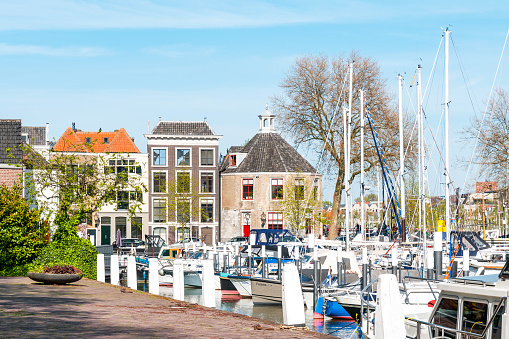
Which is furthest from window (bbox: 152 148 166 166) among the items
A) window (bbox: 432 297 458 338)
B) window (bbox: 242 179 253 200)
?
window (bbox: 432 297 458 338)

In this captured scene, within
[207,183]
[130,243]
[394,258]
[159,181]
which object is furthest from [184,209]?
[394,258]

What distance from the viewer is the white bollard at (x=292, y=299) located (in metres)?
13.4

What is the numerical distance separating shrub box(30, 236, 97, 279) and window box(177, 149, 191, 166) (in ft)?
150

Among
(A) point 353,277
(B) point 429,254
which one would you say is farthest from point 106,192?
(B) point 429,254

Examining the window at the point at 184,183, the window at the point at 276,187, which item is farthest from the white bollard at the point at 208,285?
the window at the point at 276,187

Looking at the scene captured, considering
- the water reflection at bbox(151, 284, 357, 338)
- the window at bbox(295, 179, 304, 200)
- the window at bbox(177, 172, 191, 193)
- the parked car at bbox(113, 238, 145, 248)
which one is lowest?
the water reflection at bbox(151, 284, 357, 338)

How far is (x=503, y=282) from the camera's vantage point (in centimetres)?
1069

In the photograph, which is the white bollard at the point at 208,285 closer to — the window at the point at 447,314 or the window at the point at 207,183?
the window at the point at 447,314

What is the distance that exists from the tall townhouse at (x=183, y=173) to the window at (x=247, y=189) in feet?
9.62

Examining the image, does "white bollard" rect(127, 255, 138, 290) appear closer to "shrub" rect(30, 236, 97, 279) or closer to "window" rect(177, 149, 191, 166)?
"shrub" rect(30, 236, 97, 279)

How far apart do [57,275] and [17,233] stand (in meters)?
8.12

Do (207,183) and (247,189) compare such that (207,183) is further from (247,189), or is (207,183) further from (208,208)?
(247,189)

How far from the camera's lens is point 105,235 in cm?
7250

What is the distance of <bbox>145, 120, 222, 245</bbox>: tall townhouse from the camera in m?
72.5
